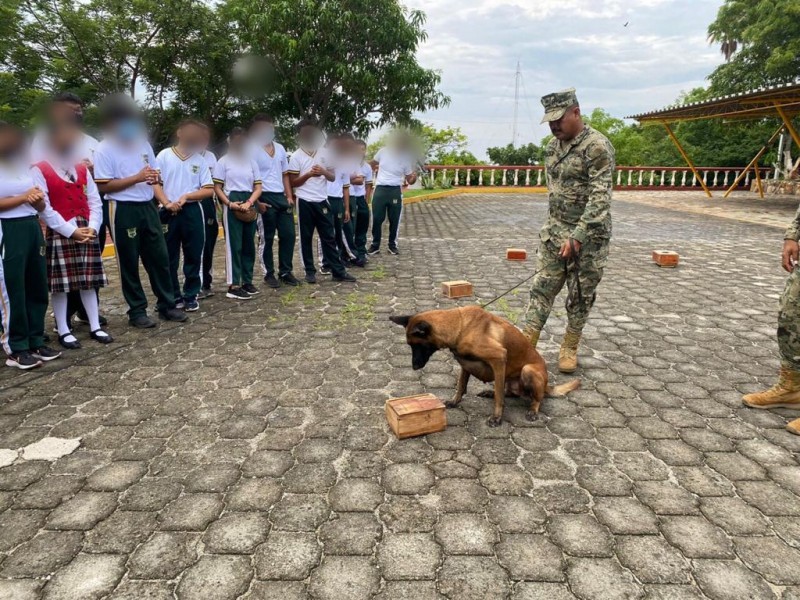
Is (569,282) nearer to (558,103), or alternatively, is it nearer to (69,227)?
(558,103)

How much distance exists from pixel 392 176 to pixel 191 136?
4187 millimetres

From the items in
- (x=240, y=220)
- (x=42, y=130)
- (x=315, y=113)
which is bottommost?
(x=240, y=220)

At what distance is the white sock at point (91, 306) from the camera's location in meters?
5.26

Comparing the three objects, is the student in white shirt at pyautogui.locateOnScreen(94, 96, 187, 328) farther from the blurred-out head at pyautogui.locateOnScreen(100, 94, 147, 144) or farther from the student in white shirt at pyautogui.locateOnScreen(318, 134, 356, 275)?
the student in white shirt at pyautogui.locateOnScreen(318, 134, 356, 275)

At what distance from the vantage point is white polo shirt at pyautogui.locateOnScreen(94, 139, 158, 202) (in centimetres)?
521

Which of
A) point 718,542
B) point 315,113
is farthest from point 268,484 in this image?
point 315,113

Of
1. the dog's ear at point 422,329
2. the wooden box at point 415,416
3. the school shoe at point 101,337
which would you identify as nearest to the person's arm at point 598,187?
the dog's ear at point 422,329

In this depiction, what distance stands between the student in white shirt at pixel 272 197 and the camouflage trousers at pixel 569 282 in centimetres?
394

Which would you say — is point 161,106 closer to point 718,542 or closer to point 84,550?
point 84,550

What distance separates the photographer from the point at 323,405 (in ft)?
Answer: 13.0

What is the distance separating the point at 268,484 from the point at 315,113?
15.4m

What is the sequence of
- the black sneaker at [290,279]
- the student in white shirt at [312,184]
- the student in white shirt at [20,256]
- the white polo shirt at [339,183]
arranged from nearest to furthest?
the student in white shirt at [20,256] → the student in white shirt at [312,184] → the black sneaker at [290,279] → the white polo shirt at [339,183]

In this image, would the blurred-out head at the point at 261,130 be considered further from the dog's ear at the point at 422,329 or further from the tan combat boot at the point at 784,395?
the tan combat boot at the point at 784,395

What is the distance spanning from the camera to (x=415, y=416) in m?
3.44
